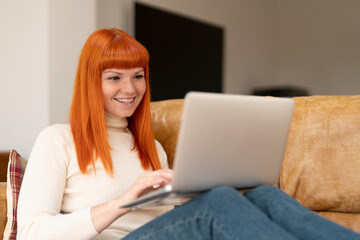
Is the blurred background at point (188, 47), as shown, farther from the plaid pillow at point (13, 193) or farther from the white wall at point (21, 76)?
the plaid pillow at point (13, 193)

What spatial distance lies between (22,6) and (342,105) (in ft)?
4.89

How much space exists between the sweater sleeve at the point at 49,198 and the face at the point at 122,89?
174 mm

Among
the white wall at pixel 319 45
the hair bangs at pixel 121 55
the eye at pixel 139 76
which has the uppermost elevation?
the white wall at pixel 319 45

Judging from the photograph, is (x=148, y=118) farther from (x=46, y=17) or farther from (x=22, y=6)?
(x=22, y=6)

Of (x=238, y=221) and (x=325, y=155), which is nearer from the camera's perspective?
(x=238, y=221)

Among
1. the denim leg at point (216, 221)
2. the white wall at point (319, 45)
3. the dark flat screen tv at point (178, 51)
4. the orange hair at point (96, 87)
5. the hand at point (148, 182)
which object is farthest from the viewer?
the white wall at point (319, 45)

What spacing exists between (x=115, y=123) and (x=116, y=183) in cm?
23

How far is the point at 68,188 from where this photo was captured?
127 centimetres

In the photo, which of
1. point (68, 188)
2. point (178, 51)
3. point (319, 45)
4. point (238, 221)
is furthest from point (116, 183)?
point (319, 45)

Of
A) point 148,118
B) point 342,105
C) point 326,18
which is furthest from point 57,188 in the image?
point 326,18

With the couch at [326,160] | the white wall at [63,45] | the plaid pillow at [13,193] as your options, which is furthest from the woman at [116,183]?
the white wall at [63,45]

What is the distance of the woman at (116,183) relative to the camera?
3.02 ft

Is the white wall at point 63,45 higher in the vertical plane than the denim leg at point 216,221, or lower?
higher

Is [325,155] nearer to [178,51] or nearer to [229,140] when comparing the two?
[229,140]
